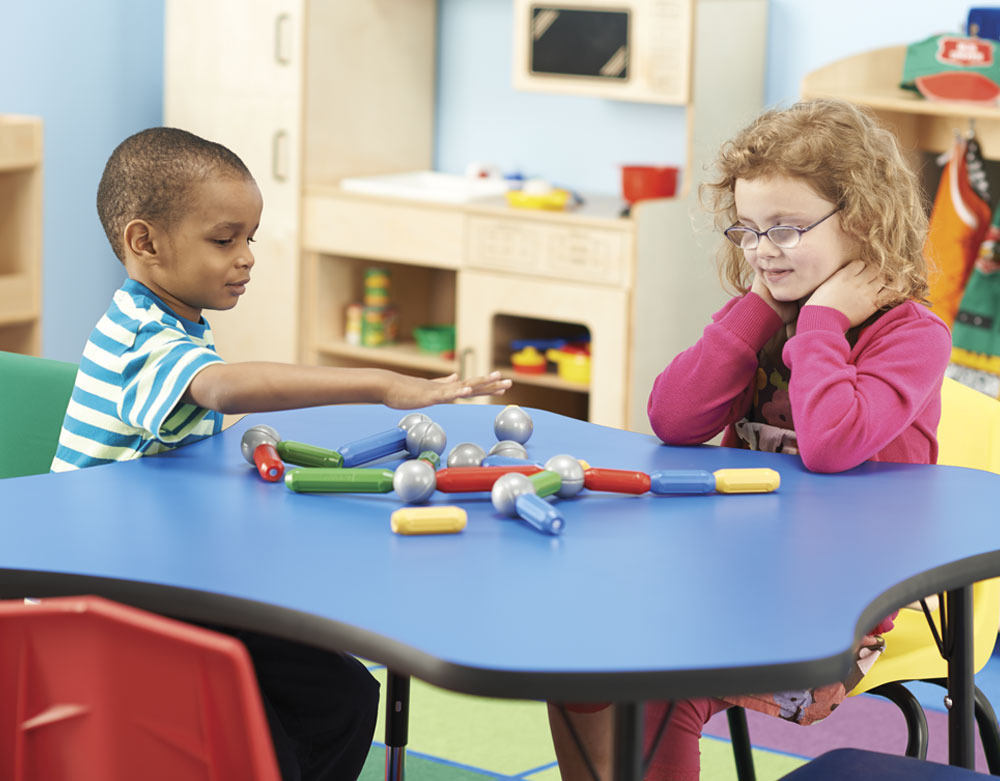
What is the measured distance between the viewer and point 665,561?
3.66ft

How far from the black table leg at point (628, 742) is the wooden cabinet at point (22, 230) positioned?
96.0 inches

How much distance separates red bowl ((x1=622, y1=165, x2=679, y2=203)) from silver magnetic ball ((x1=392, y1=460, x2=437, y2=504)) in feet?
7.55

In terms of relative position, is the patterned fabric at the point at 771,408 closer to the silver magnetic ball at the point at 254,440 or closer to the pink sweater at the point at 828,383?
the pink sweater at the point at 828,383

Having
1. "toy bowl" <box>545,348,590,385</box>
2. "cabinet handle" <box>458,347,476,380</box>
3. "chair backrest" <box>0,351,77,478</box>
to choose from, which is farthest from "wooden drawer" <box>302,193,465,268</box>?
"chair backrest" <box>0,351,77,478</box>

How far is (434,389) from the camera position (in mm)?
1323

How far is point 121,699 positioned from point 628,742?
0.36 meters

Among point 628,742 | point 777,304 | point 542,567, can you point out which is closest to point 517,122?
point 777,304

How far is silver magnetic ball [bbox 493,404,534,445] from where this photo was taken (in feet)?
4.97

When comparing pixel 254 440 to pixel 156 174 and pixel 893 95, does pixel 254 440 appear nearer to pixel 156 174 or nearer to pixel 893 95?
pixel 156 174

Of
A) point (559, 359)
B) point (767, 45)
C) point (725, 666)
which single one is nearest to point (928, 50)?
point (767, 45)

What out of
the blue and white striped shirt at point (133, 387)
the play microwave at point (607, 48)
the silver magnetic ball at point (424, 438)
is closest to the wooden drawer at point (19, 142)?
the play microwave at point (607, 48)

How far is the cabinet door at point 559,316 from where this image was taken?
11.0ft

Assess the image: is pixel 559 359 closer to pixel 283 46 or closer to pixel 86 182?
pixel 283 46

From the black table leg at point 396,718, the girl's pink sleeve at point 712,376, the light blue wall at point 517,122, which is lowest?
the black table leg at point 396,718
